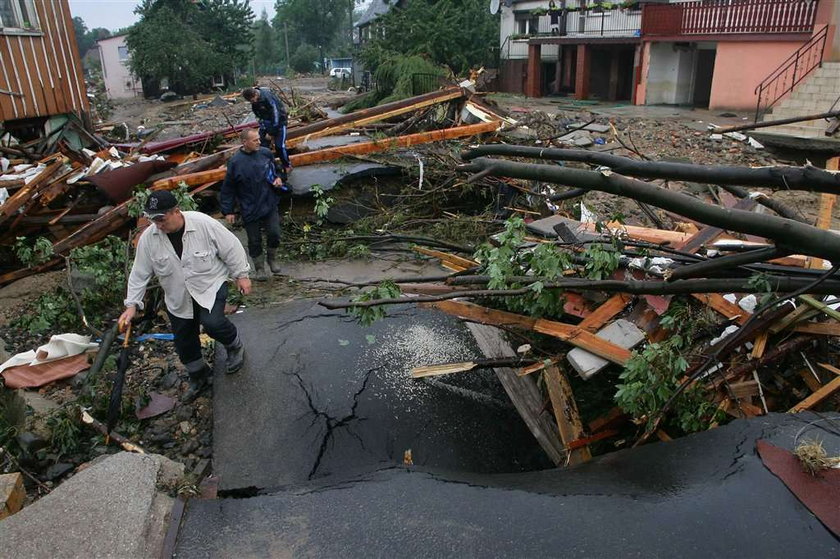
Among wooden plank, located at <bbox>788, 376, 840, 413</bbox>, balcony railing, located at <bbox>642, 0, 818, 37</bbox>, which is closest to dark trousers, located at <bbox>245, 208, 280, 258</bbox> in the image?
wooden plank, located at <bbox>788, 376, 840, 413</bbox>

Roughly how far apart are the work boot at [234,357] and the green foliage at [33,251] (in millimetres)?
3647

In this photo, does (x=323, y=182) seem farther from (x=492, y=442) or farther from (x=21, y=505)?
(x=21, y=505)

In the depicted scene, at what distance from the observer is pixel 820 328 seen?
133 inches

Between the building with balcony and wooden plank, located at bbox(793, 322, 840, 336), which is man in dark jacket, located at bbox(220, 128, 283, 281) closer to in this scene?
wooden plank, located at bbox(793, 322, 840, 336)

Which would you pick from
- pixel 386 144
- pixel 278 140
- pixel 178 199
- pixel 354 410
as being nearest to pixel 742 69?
pixel 386 144

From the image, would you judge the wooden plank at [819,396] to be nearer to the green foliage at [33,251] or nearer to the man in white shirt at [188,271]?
the man in white shirt at [188,271]

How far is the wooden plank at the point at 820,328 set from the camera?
3.32 meters

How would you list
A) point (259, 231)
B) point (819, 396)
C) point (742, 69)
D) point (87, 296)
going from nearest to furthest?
point (819, 396) → point (87, 296) → point (259, 231) → point (742, 69)

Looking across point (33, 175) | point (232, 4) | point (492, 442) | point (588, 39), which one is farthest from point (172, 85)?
point (492, 442)

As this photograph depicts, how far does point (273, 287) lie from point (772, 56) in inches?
783

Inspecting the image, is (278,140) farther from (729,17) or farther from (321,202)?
(729,17)

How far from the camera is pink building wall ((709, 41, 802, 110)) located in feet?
64.5

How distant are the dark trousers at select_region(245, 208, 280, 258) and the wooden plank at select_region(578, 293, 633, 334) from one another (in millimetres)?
4188

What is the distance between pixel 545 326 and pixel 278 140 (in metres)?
5.71
